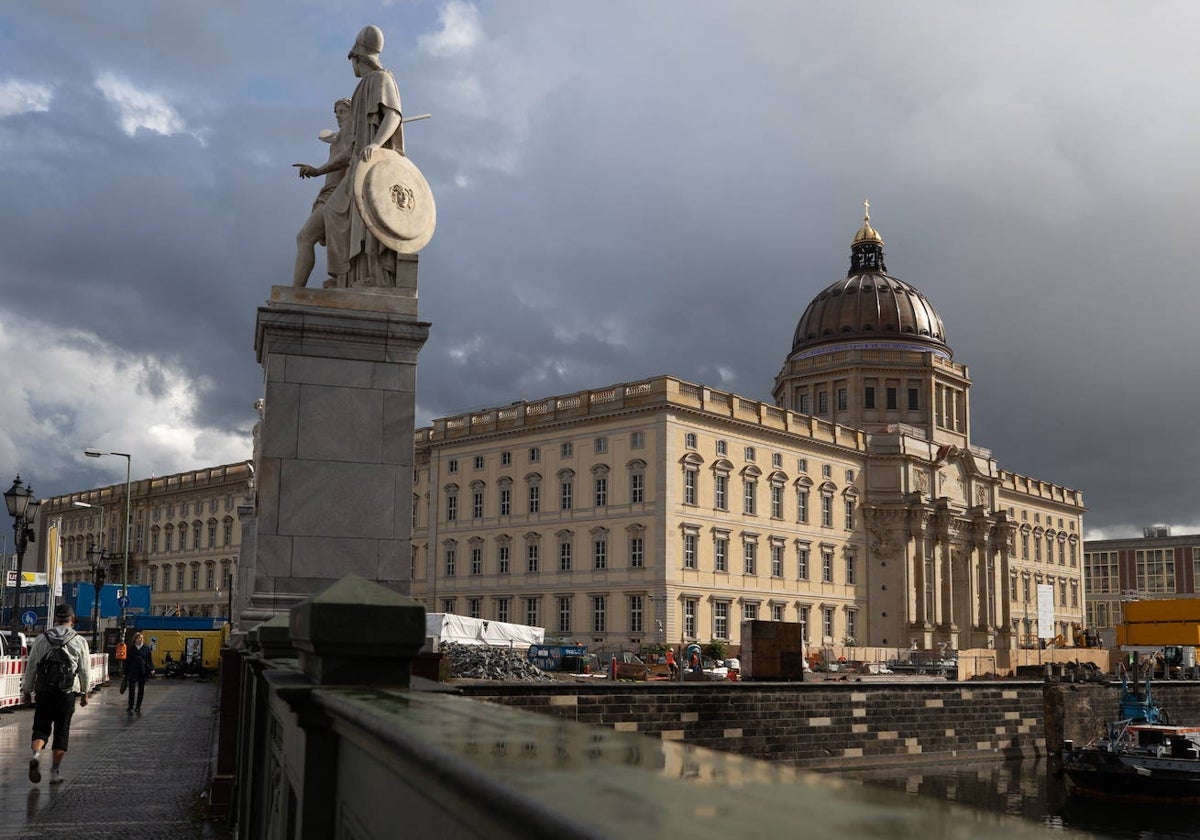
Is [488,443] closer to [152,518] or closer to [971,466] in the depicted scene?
[971,466]

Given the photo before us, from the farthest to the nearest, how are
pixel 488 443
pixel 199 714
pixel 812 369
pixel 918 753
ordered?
pixel 812 369, pixel 488 443, pixel 918 753, pixel 199 714

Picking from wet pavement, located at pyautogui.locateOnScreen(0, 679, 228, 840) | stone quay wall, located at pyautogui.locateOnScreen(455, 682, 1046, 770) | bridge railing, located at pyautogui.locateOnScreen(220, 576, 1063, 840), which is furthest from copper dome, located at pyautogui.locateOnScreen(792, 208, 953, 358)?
bridge railing, located at pyautogui.locateOnScreen(220, 576, 1063, 840)

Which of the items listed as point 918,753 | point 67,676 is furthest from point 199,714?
point 918,753

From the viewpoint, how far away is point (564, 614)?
68.8 meters

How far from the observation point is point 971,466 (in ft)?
304

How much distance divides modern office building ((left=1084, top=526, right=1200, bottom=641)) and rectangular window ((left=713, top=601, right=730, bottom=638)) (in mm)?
75713

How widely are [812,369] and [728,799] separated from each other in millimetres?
99165

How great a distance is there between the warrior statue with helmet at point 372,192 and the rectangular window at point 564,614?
57.3m

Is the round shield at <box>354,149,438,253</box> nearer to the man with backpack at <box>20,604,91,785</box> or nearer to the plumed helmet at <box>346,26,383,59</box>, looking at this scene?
the plumed helmet at <box>346,26,383,59</box>

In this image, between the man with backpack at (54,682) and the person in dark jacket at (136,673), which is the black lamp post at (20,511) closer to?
the person in dark jacket at (136,673)

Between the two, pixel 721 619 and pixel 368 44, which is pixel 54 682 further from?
pixel 721 619

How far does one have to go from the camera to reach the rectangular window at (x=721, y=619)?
67.4 metres

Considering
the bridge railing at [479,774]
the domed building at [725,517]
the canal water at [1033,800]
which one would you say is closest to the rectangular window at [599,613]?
the domed building at [725,517]

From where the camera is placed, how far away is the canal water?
28.2m
